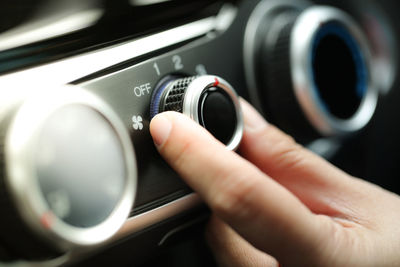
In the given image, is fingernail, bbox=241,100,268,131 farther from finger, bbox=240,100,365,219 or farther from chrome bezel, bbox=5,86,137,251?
chrome bezel, bbox=5,86,137,251

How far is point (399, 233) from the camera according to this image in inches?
16.7

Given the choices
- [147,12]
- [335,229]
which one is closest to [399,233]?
[335,229]

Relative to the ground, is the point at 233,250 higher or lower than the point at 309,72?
lower

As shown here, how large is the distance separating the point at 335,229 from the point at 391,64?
1.58 ft

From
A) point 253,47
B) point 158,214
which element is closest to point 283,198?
point 158,214

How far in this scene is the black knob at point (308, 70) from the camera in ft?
1.62

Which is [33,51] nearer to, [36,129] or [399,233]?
[36,129]

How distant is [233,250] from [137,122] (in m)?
0.21

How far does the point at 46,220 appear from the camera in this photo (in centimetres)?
27

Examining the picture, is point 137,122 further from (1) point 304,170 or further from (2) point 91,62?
(1) point 304,170

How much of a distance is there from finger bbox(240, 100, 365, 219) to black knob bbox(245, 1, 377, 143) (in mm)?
65

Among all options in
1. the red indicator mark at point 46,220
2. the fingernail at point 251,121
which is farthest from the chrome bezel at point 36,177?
the fingernail at point 251,121

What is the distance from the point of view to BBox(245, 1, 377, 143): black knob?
49 centimetres

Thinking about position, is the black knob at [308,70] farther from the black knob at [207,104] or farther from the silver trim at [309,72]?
the black knob at [207,104]
